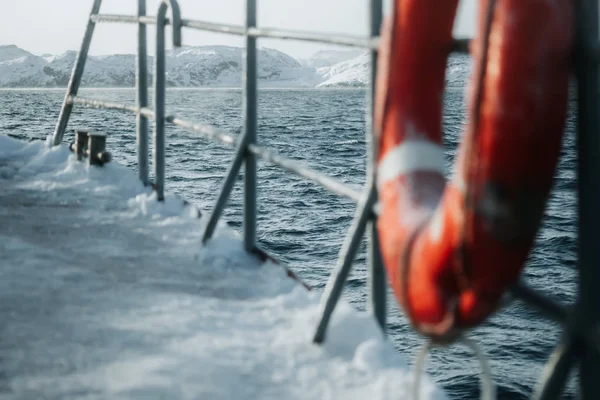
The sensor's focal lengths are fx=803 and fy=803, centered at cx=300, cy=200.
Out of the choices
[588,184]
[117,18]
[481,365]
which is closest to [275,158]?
[481,365]

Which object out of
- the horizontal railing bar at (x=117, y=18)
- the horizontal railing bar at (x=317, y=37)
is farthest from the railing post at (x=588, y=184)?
the horizontal railing bar at (x=117, y=18)

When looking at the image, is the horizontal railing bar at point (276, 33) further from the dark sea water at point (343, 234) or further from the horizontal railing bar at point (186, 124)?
the dark sea water at point (343, 234)

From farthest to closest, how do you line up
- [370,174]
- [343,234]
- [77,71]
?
[343,234] < [77,71] < [370,174]

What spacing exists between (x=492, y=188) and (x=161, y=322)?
4.51 feet

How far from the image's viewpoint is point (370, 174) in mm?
2029

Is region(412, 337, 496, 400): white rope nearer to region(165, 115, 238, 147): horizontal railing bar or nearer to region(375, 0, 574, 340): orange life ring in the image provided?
region(375, 0, 574, 340): orange life ring

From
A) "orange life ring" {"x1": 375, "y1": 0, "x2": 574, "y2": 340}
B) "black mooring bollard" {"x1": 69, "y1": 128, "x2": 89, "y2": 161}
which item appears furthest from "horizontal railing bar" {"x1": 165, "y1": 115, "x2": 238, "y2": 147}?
"orange life ring" {"x1": 375, "y1": 0, "x2": 574, "y2": 340}

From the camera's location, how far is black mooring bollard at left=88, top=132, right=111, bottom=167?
4.59 meters

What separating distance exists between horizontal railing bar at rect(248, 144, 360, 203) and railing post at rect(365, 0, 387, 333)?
9 cm

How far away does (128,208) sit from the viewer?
3.84 m

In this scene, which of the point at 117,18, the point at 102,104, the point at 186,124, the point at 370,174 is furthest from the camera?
the point at 102,104

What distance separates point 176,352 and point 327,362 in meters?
0.40

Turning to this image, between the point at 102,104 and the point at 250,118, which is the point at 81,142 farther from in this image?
the point at 250,118

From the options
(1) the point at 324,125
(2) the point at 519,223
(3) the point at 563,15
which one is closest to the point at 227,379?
(2) the point at 519,223
